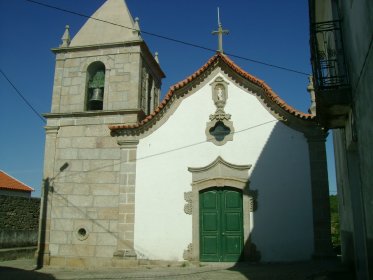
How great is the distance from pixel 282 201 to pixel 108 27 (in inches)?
323

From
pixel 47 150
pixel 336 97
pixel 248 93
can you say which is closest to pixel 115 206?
pixel 47 150

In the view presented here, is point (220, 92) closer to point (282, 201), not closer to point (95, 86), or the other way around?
point (282, 201)

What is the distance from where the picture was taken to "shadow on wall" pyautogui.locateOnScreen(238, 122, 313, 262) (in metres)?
9.89

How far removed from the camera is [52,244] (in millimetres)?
11289

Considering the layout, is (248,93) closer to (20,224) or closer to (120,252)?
(120,252)

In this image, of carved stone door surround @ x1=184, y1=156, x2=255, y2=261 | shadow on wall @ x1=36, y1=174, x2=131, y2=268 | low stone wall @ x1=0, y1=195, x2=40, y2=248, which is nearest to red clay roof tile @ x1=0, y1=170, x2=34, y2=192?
low stone wall @ x1=0, y1=195, x2=40, y2=248

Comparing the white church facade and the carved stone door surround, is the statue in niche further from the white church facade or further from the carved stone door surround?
the carved stone door surround

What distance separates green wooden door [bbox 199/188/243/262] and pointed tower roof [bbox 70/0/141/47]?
19.0 ft

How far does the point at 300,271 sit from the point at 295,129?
4030 mm

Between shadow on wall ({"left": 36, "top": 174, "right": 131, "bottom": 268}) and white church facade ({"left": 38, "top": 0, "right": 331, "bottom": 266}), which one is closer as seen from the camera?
white church facade ({"left": 38, "top": 0, "right": 331, "bottom": 266})

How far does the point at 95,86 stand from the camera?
12.6 meters

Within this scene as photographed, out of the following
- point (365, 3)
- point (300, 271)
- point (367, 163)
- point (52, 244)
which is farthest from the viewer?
point (52, 244)

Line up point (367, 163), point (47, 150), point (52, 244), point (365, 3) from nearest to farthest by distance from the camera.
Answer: point (365, 3) < point (367, 163) < point (52, 244) < point (47, 150)

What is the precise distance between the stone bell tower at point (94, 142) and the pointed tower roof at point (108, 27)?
0.12 feet
